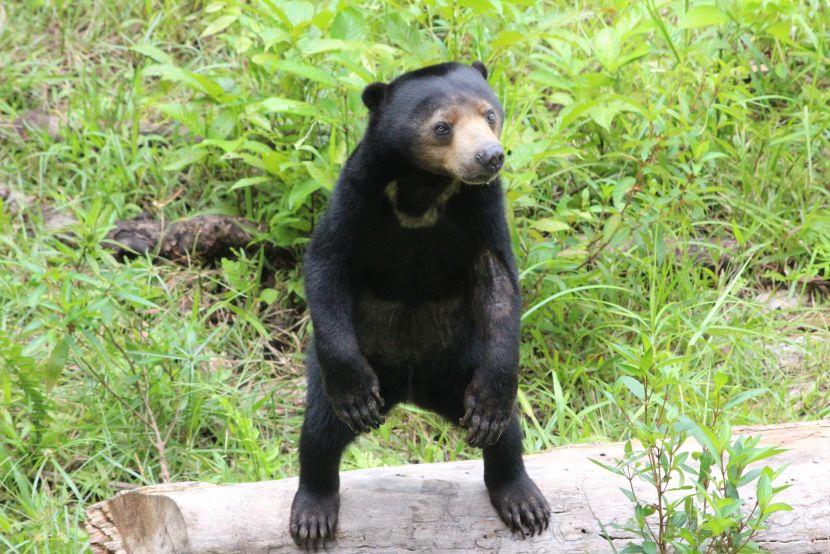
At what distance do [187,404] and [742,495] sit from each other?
2.93 m

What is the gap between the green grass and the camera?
536 centimetres

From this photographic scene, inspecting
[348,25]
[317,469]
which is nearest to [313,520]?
[317,469]

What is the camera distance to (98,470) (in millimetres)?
5371

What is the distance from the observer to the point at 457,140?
4.10 metres

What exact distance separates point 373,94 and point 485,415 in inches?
54.1

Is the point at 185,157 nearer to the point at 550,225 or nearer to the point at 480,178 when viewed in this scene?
the point at 550,225

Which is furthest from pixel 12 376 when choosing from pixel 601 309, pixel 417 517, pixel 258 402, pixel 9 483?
→ pixel 601 309

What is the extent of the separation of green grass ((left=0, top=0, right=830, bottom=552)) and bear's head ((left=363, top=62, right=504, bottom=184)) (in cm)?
127

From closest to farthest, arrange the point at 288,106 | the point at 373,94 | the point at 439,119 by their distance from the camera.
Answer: the point at 439,119 < the point at 373,94 < the point at 288,106

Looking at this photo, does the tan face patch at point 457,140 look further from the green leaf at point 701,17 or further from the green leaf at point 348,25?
the green leaf at point 701,17

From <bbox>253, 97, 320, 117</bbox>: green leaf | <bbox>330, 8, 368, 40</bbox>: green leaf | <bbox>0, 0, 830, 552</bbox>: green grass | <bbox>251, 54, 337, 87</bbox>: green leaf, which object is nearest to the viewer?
<bbox>0, 0, 830, 552</bbox>: green grass

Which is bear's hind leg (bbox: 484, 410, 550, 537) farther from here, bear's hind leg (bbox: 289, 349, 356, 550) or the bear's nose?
the bear's nose

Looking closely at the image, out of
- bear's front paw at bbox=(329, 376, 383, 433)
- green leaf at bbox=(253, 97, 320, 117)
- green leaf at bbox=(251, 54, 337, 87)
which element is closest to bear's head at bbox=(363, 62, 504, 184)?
bear's front paw at bbox=(329, 376, 383, 433)

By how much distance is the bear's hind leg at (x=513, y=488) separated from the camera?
3959mm
